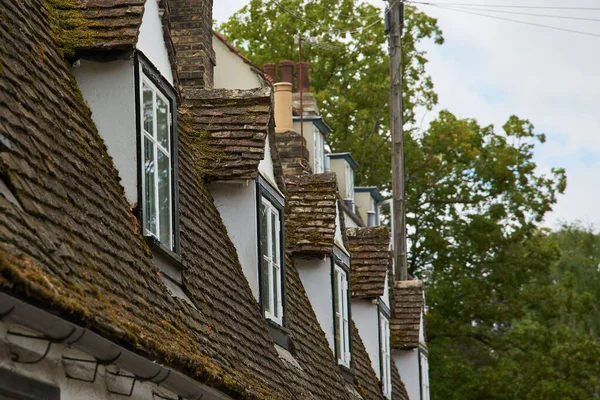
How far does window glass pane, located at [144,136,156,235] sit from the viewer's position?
8898 millimetres

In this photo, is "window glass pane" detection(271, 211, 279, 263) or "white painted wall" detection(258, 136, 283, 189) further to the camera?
Result: "window glass pane" detection(271, 211, 279, 263)

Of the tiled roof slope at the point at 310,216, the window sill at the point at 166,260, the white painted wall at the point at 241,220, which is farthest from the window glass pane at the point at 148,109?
the tiled roof slope at the point at 310,216

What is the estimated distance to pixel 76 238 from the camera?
6.93 meters

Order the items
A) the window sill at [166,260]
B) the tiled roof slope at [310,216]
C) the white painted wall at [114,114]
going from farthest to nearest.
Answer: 1. the tiled roof slope at [310,216]
2. the window sill at [166,260]
3. the white painted wall at [114,114]

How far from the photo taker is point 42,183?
6.71m

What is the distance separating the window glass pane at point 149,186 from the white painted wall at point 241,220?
121 inches

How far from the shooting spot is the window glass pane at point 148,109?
9.16 metres

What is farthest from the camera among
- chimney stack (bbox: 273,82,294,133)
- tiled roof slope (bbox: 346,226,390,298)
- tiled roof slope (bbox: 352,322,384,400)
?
chimney stack (bbox: 273,82,294,133)

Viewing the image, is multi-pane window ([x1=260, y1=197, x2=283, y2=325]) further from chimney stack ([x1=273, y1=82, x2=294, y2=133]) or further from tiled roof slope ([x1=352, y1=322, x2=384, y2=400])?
chimney stack ([x1=273, y1=82, x2=294, y2=133])

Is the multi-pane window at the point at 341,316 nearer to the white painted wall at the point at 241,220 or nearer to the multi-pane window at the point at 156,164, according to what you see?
the white painted wall at the point at 241,220

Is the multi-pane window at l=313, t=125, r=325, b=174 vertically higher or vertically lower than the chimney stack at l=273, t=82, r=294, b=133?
lower

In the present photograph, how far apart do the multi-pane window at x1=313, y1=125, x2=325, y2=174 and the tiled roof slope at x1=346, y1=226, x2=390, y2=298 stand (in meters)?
7.26

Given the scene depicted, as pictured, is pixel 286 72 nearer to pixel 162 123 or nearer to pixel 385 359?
pixel 385 359

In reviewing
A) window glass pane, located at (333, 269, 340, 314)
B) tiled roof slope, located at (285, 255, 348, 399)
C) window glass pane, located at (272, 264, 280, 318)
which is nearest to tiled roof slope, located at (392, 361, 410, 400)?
window glass pane, located at (333, 269, 340, 314)
